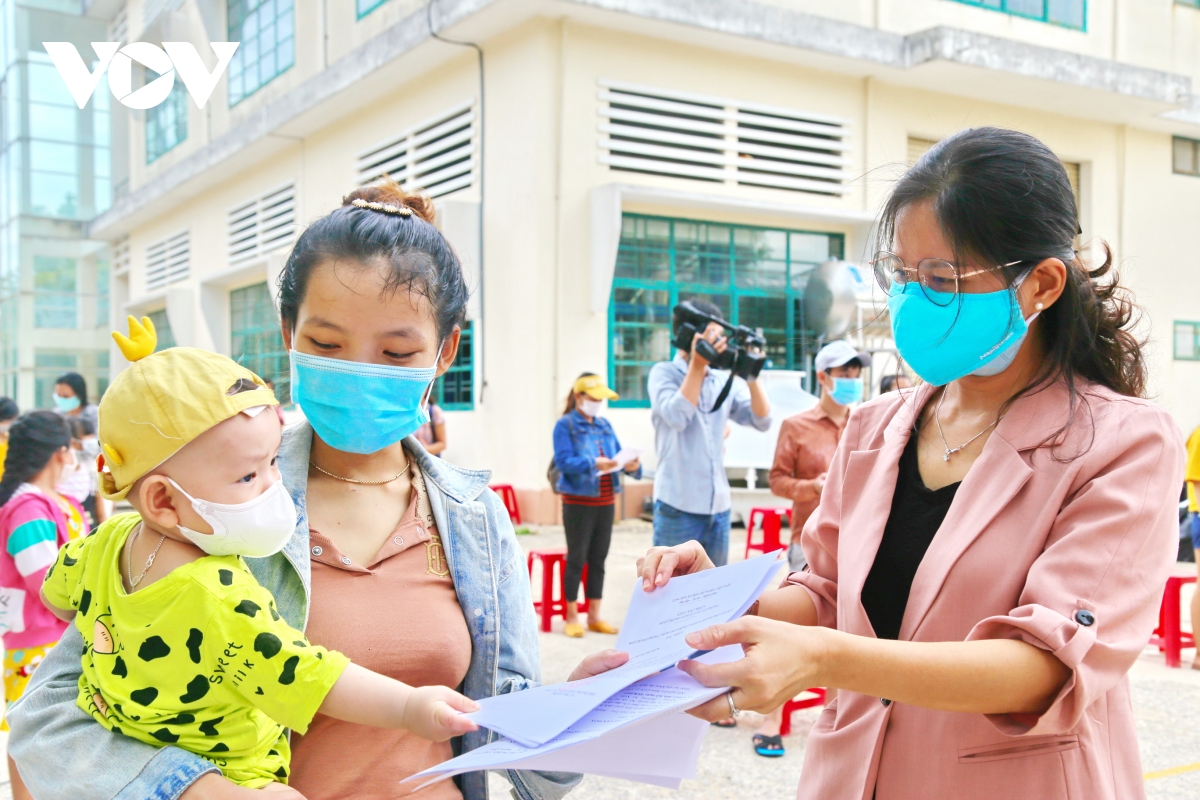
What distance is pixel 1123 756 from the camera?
4.38ft

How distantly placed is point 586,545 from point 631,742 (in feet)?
15.7

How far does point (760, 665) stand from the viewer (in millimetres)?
1077

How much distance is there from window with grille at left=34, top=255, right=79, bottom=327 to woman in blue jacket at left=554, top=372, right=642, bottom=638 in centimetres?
1975

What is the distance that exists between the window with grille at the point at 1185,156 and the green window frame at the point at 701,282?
19.6 ft

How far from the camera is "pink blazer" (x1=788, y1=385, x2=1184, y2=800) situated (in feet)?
3.94

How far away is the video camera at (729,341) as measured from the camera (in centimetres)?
490

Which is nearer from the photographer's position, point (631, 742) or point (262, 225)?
point (631, 742)

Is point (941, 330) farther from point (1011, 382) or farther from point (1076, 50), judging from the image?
point (1076, 50)

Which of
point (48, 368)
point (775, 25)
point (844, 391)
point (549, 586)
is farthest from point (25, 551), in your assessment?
point (48, 368)

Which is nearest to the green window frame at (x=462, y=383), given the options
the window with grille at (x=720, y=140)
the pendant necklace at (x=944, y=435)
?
the window with grille at (x=720, y=140)

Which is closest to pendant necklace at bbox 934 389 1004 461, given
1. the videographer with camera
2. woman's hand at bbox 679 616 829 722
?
woman's hand at bbox 679 616 829 722

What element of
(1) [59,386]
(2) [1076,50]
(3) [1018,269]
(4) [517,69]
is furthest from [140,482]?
(2) [1076,50]

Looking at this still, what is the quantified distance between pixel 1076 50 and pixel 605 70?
7128 mm

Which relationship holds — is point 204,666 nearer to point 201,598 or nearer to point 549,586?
point 201,598
